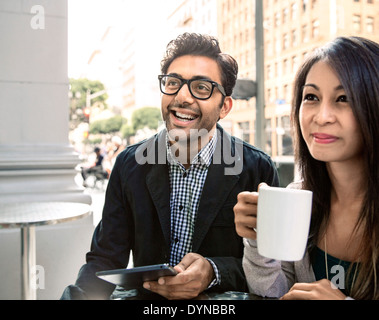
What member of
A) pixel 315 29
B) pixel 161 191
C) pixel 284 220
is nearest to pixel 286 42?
pixel 315 29

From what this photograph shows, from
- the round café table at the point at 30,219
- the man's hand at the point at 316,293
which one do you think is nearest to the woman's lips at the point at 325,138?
the man's hand at the point at 316,293

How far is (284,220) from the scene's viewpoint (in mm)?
728

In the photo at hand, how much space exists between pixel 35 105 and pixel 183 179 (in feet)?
4.84

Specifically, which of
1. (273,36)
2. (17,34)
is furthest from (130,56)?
(17,34)

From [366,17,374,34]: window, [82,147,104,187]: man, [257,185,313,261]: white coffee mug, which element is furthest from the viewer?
[366,17,374,34]: window

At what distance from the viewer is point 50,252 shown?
2451 mm

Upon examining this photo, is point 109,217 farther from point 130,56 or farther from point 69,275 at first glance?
point 130,56

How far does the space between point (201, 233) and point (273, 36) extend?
36978 millimetres

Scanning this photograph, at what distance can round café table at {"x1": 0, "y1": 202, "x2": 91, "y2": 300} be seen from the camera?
1.56m

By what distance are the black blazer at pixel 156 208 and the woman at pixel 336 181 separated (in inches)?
14.1
